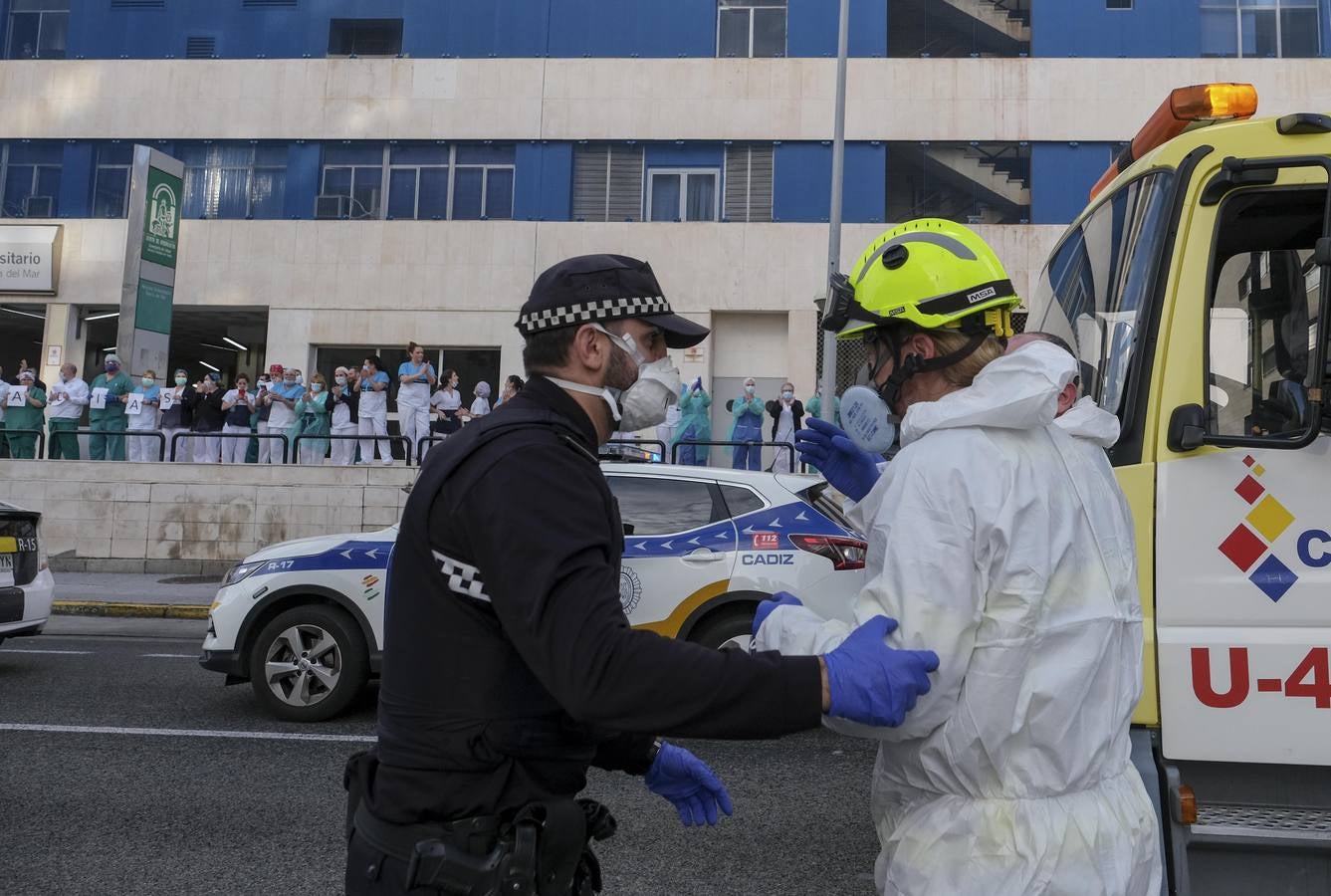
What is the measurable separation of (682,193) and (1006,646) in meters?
24.0

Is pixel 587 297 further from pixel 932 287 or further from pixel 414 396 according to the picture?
pixel 414 396

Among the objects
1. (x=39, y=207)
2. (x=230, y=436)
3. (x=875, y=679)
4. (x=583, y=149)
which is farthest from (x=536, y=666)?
(x=39, y=207)

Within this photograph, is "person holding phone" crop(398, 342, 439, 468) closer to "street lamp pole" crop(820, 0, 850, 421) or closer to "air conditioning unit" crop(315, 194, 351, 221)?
"street lamp pole" crop(820, 0, 850, 421)

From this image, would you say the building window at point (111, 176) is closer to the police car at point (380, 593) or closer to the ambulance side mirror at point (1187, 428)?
the police car at point (380, 593)

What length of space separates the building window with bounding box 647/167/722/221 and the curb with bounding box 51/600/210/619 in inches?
580

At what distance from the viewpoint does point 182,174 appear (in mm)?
23453

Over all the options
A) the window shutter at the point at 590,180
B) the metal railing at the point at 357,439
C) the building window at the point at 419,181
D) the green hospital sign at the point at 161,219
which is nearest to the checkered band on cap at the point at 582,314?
the metal railing at the point at 357,439

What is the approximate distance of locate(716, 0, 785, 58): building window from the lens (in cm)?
2505

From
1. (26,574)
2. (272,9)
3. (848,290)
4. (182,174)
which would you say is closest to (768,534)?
(848,290)

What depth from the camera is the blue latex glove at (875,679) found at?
5.71ft

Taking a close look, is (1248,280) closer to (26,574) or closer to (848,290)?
(848,290)

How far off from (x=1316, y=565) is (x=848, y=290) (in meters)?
1.83

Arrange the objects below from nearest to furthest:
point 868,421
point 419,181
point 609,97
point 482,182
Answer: point 868,421 < point 609,97 < point 482,182 < point 419,181

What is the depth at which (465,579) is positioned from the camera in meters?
1.84
